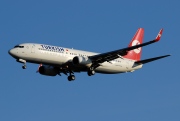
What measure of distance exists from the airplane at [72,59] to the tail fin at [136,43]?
6.30 feet

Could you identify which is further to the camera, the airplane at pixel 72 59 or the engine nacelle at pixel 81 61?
the engine nacelle at pixel 81 61

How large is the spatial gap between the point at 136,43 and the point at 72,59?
66.2 ft

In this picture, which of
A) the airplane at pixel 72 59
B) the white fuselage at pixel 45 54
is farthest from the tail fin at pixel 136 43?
the white fuselage at pixel 45 54

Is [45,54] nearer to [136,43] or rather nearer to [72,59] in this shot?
[72,59]

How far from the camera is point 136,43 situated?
93062 millimetres

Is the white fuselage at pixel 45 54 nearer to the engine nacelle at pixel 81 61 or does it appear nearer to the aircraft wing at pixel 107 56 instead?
the engine nacelle at pixel 81 61

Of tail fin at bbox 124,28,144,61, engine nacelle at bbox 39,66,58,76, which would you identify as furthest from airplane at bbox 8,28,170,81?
tail fin at bbox 124,28,144,61

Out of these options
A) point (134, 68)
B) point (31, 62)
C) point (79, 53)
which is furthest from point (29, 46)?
point (134, 68)

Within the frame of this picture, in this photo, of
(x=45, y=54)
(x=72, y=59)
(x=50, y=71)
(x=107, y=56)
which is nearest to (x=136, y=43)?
(x=107, y=56)

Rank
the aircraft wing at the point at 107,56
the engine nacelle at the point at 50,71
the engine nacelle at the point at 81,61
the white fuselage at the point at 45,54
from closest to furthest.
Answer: the white fuselage at the point at 45,54
the engine nacelle at the point at 81,61
the aircraft wing at the point at 107,56
the engine nacelle at the point at 50,71

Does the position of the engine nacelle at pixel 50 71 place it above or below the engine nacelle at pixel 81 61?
above

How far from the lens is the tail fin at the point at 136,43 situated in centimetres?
8906

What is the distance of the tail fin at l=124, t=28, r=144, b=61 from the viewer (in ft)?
292

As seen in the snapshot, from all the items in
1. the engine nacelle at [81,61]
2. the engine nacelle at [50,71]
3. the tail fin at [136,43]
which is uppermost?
the tail fin at [136,43]
